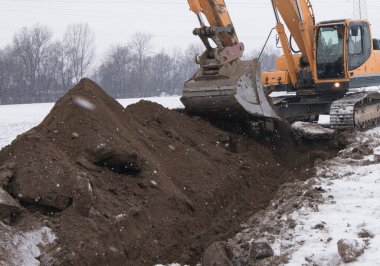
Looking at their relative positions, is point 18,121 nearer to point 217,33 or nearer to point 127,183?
point 217,33

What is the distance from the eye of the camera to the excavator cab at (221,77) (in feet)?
28.0

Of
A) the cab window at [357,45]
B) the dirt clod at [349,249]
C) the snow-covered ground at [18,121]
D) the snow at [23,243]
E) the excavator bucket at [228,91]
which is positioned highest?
the cab window at [357,45]

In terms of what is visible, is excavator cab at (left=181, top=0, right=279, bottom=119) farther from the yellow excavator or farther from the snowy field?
the snowy field

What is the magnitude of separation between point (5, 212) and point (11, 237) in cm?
27

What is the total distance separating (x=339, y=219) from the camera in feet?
17.0

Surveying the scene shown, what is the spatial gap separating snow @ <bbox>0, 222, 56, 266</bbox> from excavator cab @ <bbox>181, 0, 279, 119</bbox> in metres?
4.66

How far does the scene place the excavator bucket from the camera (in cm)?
848

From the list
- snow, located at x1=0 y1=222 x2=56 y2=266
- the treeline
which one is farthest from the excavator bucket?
the treeline

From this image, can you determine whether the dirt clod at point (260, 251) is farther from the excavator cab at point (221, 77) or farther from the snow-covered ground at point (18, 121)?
the snow-covered ground at point (18, 121)

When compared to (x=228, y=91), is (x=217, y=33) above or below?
above

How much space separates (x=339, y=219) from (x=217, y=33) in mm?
4603

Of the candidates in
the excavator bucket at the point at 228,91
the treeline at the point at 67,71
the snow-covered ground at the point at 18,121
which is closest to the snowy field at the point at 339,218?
the excavator bucket at the point at 228,91

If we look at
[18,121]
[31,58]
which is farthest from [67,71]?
[18,121]

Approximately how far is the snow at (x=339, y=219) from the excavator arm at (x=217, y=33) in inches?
106
